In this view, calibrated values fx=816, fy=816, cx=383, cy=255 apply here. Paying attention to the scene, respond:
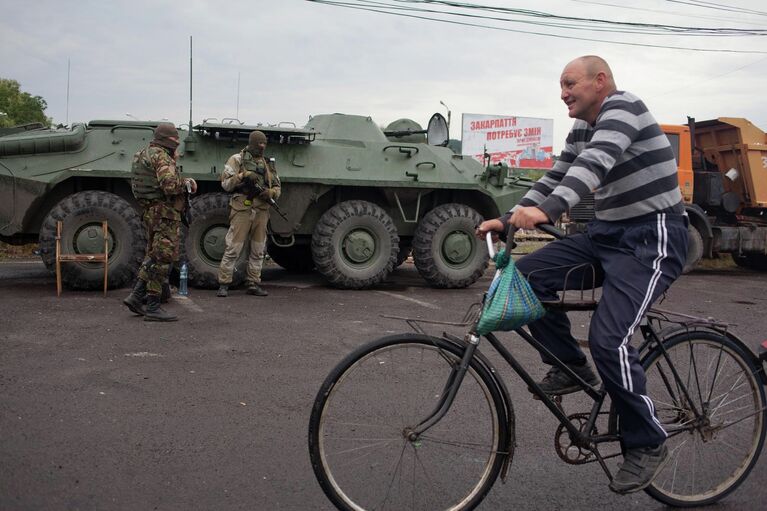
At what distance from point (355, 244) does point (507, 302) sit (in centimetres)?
753

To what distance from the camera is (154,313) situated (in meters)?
7.70

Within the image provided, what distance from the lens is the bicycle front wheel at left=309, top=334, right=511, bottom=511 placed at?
10.1 ft

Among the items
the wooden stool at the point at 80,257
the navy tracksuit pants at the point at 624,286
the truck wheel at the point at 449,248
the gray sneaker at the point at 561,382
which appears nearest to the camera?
the navy tracksuit pants at the point at 624,286

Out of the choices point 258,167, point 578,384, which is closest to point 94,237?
point 258,167

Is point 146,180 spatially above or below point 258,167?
below

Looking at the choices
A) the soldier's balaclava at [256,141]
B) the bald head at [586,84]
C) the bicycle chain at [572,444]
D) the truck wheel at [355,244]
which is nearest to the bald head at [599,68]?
the bald head at [586,84]

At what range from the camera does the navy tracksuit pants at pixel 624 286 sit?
10.8 ft

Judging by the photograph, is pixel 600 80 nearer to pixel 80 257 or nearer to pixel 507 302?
pixel 507 302

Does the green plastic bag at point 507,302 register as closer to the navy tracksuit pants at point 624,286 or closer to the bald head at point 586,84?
the navy tracksuit pants at point 624,286

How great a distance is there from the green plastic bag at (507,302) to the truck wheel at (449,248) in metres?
7.70

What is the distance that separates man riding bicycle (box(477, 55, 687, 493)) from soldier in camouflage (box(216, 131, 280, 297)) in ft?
21.1

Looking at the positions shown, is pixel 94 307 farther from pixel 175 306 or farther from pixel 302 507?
pixel 302 507

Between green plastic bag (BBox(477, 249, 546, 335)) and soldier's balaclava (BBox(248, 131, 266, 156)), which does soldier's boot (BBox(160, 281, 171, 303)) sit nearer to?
soldier's balaclava (BBox(248, 131, 266, 156))

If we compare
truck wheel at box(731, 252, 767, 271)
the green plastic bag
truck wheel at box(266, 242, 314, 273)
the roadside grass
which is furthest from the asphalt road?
truck wheel at box(731, 252, 767, 271)
